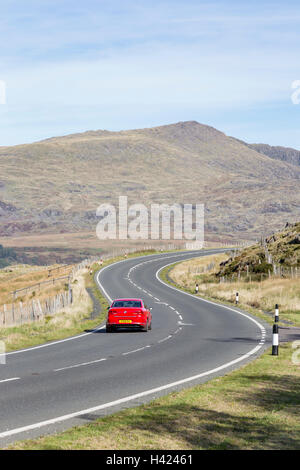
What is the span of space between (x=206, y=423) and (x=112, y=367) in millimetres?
7104

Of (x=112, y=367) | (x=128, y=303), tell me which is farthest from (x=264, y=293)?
(x=112, y=367)

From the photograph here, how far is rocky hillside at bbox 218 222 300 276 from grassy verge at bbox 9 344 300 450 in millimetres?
44137

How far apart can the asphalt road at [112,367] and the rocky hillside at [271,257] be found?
24075mm

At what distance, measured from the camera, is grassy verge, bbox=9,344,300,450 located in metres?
7.92

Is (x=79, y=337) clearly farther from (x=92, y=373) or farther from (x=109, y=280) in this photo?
(x=109, y=280)

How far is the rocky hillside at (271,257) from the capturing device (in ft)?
187

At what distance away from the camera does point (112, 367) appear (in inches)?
631

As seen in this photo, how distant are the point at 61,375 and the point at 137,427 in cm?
606

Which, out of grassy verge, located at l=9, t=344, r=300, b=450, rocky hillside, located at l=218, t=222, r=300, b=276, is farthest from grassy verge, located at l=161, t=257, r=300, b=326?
grassy verge, located at l=9, t=344, r=300, b=450

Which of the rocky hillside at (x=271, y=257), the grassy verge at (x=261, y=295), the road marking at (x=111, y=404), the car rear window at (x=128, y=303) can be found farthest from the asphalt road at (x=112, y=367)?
the rocky hillside at (x=271, y=257)

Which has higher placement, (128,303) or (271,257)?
(271,257)

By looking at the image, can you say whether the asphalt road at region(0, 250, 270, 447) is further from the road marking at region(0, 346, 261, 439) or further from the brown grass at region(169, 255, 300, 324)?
the brown grass at region(169, 255, 300, 324)

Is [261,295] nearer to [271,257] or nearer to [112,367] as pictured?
[271,257]
